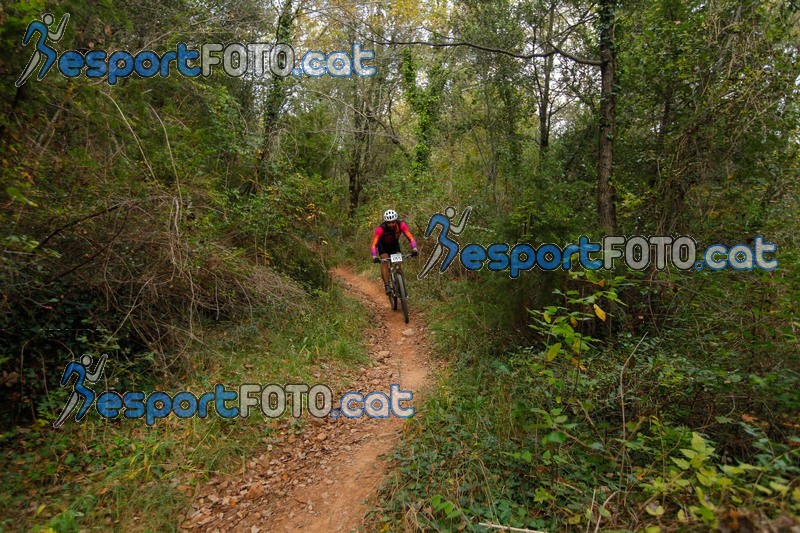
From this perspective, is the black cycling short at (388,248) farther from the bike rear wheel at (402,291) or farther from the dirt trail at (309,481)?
the dirt trail at (309,481)

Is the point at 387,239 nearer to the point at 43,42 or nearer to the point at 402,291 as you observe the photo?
the point at 402,291

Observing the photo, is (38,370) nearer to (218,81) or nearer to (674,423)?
(674,423)

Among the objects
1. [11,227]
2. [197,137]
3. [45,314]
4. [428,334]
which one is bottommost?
[428,334]

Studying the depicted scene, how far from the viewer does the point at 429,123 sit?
1265 centimetres

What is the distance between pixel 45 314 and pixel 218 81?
761 cm

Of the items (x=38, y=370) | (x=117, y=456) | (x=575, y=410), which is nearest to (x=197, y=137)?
(x=38, y=370)

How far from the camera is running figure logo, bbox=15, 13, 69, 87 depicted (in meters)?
3.45

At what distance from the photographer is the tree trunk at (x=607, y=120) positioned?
534 centimetres

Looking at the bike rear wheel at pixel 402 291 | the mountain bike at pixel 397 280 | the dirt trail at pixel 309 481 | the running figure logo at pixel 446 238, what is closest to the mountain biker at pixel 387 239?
the mountain bike at pixel 397 280

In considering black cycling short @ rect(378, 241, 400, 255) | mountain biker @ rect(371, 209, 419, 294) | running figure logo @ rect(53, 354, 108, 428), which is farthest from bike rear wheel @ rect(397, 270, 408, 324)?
running figure logo @ rect(53, 354, 108, 428)

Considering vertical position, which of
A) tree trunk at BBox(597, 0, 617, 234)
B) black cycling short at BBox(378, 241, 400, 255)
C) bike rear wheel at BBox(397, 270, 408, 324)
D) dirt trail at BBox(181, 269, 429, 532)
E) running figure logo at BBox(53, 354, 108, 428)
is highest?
tree trunk at BBox(597, 0, 617, 234)

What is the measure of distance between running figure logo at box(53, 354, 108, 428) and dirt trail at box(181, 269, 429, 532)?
165cm

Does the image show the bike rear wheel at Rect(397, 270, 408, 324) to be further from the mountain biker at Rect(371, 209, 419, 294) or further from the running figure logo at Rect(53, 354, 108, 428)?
the running figure logo at Rect(53, 354, 108, 428)

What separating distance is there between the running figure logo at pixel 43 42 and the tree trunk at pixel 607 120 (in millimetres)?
6231
